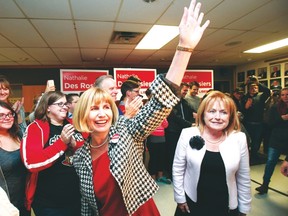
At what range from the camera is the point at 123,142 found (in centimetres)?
94

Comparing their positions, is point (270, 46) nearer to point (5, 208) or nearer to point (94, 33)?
point (94, 33)

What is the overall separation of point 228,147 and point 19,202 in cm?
150

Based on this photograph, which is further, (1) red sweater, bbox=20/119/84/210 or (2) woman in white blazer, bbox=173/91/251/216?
(2) woman in white blazer, bbox=173/91/251/216

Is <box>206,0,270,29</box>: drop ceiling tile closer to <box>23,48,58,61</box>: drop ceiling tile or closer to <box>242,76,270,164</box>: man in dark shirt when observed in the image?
<box>242,76,270,164</box>: man in dark shirt

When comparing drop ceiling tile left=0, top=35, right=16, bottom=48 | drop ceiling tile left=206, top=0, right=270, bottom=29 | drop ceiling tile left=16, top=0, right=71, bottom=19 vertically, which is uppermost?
drop ceiling tile left=206, top=0, right=270, bottom=29

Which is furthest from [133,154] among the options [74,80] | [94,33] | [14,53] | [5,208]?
[14,53]

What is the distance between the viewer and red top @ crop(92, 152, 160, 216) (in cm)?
100

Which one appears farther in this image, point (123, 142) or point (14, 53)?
point (14, 53)

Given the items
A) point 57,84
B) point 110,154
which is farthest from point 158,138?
point 57,84

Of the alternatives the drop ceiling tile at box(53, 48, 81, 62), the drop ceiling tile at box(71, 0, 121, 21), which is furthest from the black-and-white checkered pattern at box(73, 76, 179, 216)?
the drop ceiling tile at box(53, 48, 81, 62)

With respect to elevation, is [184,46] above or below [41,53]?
below

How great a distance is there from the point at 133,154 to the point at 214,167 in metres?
0.72

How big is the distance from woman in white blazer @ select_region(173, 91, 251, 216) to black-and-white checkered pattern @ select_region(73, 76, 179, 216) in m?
0.58

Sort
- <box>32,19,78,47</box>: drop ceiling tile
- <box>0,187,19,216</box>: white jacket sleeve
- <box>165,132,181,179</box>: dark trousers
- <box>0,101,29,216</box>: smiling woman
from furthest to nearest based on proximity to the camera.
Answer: <box>32,19,78,47</box>: drop ceiling tile
<box>165,132,181,179</box>: dark trousers
<box>0,101,29,216</box>: smiling woman
<box>0,187,19,216</box>: white jacket sleeve
